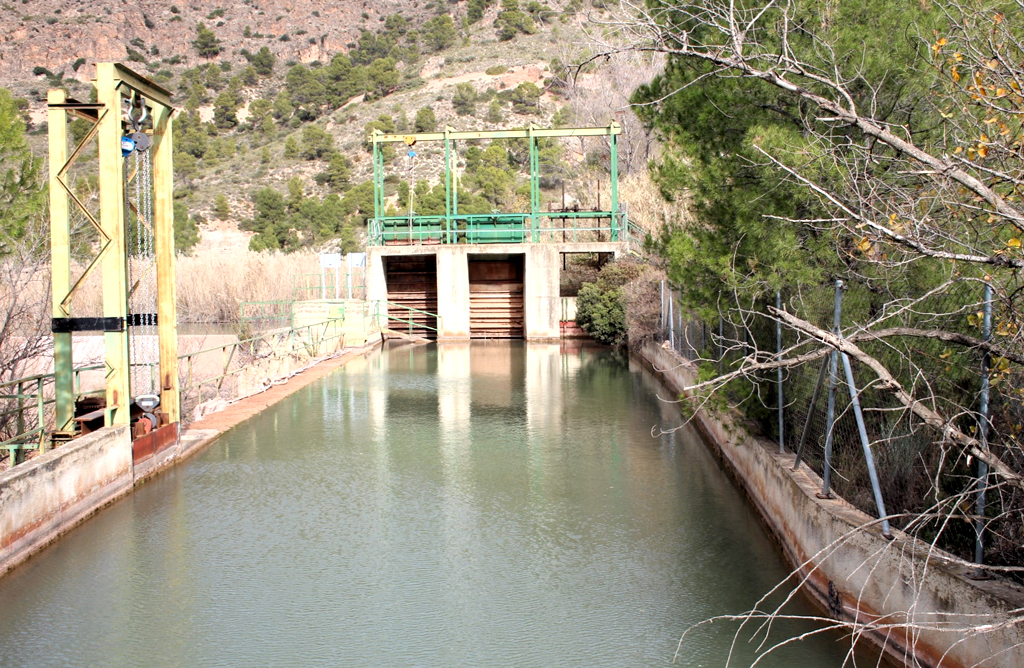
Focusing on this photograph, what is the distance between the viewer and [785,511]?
8.75 m

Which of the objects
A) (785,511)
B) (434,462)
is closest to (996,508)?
(785,511)

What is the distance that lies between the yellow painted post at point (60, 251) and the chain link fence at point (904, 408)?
6712 millimetres

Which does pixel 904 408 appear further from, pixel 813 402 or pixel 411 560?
pixel 411 560

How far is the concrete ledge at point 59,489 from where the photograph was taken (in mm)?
8312

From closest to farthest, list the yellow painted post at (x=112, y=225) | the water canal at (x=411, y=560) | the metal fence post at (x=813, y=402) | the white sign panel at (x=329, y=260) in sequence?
the water canal at (x=411, y=560) → the metal fence post at (x=813, y=402) → the yellow painted post at (x=112, y=225) → the white sign panel at (x=329, y=260)

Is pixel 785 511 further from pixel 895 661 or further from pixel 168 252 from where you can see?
pixel 168 252

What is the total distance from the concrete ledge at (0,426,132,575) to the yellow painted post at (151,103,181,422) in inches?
54.1

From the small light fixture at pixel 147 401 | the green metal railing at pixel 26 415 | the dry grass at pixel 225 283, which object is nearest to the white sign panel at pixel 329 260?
the dry grass at pixel 225 283

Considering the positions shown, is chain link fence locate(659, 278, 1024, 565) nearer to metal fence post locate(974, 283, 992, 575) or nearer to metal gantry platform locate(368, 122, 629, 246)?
metal fence post locate(974, 283, 992, 575)

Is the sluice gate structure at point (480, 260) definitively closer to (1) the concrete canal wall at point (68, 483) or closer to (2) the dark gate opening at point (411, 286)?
(2) the dark gate opening at point (411, 286)

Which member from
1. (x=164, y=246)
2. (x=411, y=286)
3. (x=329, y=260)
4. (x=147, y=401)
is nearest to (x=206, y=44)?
(x=411, y=286)

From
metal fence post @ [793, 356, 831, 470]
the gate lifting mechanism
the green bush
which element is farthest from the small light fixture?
the green bush

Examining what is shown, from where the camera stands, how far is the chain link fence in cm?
567

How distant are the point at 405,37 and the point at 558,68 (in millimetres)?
31603
